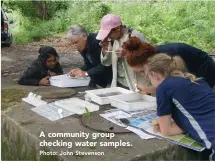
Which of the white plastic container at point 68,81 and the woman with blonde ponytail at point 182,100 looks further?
the white plastic container at point 68,81

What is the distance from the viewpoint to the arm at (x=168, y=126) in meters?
2.33

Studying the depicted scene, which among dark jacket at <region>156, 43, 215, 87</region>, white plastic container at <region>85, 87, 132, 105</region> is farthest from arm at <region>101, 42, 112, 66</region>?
dark jacket at <region>156, 43, 215, 87</region>

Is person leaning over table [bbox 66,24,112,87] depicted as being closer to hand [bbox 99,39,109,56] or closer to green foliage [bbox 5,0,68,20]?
hand [bbox 99,39,109,56]

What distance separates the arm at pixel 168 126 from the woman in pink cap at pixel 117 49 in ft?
3.31

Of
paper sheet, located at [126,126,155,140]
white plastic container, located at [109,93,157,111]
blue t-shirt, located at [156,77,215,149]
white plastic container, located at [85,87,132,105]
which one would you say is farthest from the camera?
white plastic container, located at [85,87,132,105]

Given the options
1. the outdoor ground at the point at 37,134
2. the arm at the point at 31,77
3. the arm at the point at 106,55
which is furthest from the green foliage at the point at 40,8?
the arm at the point at 106,55

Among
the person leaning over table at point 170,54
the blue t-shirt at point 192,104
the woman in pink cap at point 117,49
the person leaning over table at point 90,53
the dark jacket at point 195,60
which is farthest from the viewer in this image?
the person leaning over table at point 90,53

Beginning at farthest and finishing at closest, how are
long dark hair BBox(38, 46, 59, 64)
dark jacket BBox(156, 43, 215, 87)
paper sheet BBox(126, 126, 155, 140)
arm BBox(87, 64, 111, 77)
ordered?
long dark hair BBox(38, 46, 59, 64)
arm BBox(87, 64, 111, 77)
dark jacket BBox(156, 43, 215, 87)
paper sheet BBox(126, 126, 155, 140)

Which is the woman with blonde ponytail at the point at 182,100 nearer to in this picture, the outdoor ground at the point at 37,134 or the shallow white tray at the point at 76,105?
the outdoor ground at the point at 37,134

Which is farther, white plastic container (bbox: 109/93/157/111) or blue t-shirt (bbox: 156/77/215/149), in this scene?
white plastic container (bbox: 109/93/157/111)

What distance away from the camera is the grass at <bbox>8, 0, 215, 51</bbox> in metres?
7.80

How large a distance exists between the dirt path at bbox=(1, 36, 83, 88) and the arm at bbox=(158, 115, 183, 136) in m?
2.51

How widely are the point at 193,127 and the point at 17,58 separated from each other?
5.70 metres

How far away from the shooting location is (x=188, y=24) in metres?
8.55
